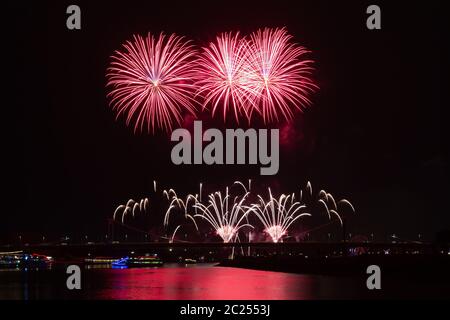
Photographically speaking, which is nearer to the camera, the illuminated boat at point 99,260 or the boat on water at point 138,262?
the boat on water at point 138,262

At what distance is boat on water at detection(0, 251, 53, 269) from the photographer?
138875mm

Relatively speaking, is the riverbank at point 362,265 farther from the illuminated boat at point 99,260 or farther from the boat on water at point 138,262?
the illuminated boat at point 99,260

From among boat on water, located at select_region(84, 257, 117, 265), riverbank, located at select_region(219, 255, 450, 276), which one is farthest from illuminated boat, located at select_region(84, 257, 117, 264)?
riverbank, located at select_region(219, 255, 450, 276)

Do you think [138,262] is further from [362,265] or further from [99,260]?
[362,265]

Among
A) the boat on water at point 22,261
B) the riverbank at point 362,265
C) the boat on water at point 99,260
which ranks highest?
the riverbank at point 362,265

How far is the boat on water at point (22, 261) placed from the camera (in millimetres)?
138875

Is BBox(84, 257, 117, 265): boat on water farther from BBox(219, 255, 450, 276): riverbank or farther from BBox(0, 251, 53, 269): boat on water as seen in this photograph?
BBox(219, 255, 450, 276): riverbank

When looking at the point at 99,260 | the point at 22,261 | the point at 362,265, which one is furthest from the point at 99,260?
the point at 362,265

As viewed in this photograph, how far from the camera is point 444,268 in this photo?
90000 mm

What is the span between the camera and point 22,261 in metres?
140

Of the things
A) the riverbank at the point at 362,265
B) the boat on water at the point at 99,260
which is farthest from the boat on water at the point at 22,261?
the riverbank at the point at 362,265
